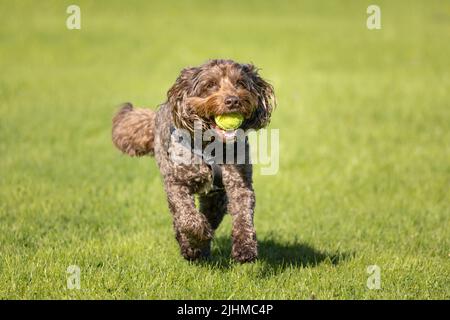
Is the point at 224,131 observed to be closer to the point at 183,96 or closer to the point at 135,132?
the point at 183,96

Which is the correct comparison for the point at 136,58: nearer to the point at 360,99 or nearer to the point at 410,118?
the point at 360,99

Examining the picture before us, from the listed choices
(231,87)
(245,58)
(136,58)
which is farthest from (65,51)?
(231,87)

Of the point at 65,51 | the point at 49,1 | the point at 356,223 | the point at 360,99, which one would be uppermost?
the point at 49,1

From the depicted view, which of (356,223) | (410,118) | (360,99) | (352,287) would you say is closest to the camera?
(352,287)

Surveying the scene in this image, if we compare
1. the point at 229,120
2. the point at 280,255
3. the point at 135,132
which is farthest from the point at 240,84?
the point at 280,255

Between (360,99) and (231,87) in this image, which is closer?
(231,87)

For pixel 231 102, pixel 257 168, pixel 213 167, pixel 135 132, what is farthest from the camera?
pixel 257 168

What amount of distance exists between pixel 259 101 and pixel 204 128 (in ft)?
1.98

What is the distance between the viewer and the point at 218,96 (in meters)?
6.81

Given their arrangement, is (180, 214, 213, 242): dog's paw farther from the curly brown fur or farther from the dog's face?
the dog's face

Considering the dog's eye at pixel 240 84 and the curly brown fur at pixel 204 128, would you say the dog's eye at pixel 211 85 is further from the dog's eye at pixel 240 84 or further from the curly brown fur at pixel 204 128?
the dog's eye at pixel 240 84

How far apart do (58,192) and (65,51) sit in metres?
17.4

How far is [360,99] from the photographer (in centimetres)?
2033
